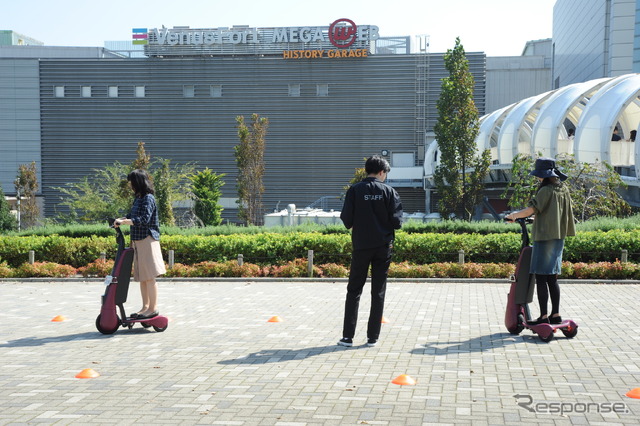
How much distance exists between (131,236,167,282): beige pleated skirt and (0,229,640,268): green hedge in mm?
7831

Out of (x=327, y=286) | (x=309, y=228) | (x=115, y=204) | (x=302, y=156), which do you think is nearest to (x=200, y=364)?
(x=327, y=286)

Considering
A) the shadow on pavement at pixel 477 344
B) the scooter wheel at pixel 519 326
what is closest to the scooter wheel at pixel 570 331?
the shadow on pavement at pixel 477 344

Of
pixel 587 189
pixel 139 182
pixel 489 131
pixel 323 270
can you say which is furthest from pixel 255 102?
pixel 139 182

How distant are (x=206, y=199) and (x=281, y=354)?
34.7m

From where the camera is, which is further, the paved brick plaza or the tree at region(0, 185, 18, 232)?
the tree at region(0, 185, 18, 232)

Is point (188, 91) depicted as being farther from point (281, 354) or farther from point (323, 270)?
point (281, 354)

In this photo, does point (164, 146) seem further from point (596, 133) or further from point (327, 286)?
point (327, 286)

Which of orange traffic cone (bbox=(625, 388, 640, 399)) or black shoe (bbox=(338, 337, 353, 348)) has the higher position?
orange traffic cone (bbox=(625, 388, 640, 399))

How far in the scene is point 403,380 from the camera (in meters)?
5.70

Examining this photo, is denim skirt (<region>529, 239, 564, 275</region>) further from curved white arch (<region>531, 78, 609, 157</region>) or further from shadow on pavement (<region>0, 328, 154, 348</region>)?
curved white arch (<region>531, 78, 609, 157</region>)

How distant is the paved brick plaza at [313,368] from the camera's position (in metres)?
4.94

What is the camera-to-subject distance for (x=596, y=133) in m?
25.0

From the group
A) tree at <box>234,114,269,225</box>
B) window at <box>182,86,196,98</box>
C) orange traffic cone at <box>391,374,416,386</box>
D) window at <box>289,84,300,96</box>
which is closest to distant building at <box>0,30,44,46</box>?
window at <box>182,86,196,98</box>

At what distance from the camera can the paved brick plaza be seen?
4941mm
